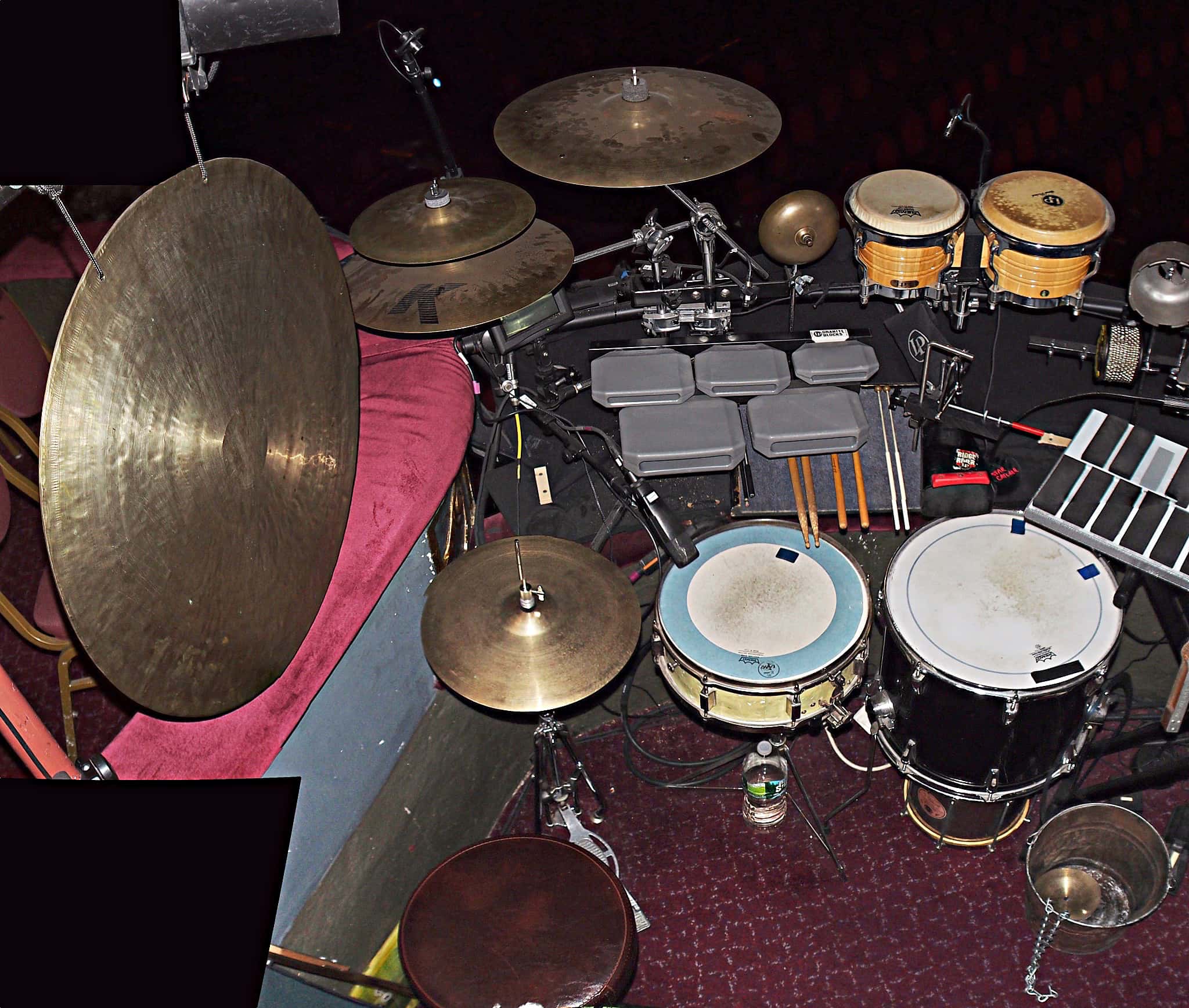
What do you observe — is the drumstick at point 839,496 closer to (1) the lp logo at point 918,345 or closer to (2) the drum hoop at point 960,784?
(1) the lp logo at point 918,345

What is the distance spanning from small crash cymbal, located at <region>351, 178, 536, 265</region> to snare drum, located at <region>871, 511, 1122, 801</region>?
148 centimetres

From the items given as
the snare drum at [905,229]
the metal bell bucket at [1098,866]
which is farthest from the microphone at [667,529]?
the metal bell bucket at [1098,866]

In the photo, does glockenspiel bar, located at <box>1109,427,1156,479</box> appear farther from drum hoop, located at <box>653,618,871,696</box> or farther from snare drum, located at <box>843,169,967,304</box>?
drum hoop, located at <box>653,618,871,696</box>

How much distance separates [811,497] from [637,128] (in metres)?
1.22

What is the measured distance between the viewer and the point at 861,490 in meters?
3.56

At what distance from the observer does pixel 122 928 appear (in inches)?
43.9

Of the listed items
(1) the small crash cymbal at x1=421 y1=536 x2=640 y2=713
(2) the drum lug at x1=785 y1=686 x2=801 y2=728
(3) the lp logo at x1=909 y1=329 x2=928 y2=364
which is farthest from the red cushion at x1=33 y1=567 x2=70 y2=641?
(3) the lp logo at x1=909 y1=329 x2=928 y2=364

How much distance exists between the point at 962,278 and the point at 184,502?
2.91 m

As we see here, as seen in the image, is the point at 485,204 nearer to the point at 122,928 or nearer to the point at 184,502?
the point at 184,502

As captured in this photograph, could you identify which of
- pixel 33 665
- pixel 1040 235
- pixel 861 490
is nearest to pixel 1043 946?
pixel 861 490

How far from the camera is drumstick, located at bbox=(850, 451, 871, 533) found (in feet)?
11.6

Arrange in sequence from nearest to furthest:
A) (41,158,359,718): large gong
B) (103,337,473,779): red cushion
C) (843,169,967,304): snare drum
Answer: (41,158,359,718): large gong, (103,337,473,779): red cushion, (843,169,967,304): snare drum

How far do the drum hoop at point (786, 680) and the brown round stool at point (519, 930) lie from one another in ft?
1.97

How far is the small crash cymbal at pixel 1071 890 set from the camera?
3.45 m
